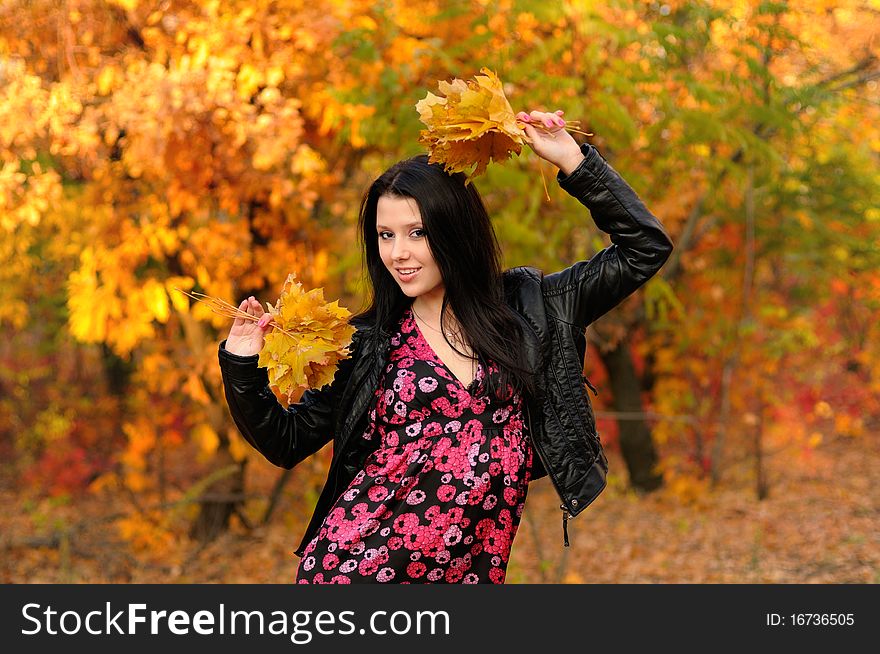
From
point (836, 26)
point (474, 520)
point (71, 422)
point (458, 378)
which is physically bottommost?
point (71, 422)

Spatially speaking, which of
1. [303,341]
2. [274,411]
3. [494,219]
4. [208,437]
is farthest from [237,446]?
[303,341]

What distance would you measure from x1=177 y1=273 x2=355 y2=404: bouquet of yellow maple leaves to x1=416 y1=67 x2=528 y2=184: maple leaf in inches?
18.7

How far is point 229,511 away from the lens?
305 inches

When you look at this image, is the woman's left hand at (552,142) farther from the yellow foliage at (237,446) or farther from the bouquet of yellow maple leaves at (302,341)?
the yellow foliage at (237,446)

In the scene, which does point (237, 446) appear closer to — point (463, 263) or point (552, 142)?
point (463, 263)

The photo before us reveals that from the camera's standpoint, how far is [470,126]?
2273 mm

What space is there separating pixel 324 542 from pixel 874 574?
5.36 m

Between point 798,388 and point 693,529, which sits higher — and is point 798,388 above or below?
above

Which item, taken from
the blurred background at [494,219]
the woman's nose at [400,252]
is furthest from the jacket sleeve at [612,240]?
the blurred background at [494,219]

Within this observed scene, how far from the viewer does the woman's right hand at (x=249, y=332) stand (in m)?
2.33

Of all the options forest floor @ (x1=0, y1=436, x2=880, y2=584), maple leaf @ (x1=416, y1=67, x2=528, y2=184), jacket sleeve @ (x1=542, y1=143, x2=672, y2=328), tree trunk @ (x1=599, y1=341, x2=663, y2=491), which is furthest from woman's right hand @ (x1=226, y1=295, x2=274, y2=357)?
tree trunk @ (x1=599, y1=341, x2=663, y2=491)

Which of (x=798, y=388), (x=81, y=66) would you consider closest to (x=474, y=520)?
(x=81, y=66)

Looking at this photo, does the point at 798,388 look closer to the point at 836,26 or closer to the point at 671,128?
the point at 836,26

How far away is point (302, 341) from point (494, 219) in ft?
10.3
